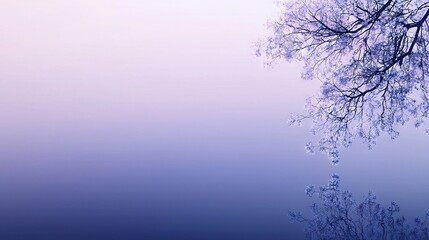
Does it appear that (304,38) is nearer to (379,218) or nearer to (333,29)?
(333,29)

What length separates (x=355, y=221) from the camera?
15.2 m

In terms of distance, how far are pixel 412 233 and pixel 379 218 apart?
1.46 m

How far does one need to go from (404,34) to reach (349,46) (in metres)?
1.53

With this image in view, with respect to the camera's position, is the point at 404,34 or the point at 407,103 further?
the point at 407,103

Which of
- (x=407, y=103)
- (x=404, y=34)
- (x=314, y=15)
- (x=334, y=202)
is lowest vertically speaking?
(x=334, y=202)

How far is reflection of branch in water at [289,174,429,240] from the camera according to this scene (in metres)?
14.1

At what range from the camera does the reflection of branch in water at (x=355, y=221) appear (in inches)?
556

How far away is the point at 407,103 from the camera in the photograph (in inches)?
616

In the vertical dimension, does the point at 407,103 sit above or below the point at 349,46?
below

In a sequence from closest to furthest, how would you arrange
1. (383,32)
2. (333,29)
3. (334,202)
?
(383,32), (333,29), (334,202)

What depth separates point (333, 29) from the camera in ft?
50.1

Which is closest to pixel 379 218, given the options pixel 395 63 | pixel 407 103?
pixel 407 103

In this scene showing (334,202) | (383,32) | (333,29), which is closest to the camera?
(383,32)


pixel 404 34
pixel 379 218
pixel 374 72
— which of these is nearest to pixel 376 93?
pixel 374 72
